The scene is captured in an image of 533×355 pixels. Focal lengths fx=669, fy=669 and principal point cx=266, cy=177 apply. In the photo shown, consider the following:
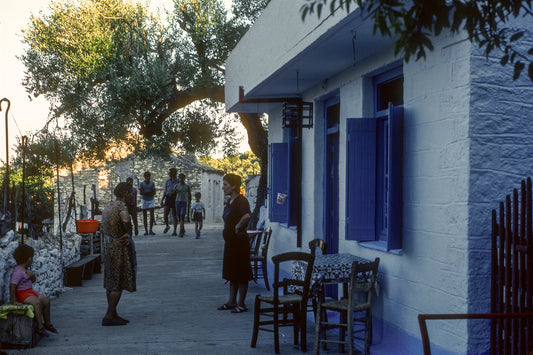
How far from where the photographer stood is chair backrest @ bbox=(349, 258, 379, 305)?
6230mm

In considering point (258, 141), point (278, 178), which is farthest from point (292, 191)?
point (258, 141)

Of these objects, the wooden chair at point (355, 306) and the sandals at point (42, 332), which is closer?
the wooden chair at point (355, 306)

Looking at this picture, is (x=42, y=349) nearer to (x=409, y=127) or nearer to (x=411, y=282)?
(x=411, y=282)

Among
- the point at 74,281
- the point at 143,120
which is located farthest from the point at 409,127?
the point at 143,120

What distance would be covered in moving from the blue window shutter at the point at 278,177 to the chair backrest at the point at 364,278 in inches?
193

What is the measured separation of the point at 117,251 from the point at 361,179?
3209mm

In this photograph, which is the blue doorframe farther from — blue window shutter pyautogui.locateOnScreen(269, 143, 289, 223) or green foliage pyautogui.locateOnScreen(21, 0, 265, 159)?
green foliage pyautogui.locateOnScreen(21, 0, 265, 159)

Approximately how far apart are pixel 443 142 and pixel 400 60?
56.7 inches

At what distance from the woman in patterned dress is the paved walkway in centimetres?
38

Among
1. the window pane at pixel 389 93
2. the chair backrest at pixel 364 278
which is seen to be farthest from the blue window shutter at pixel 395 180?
the window pane at pixel 389 93

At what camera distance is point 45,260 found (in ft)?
32.5

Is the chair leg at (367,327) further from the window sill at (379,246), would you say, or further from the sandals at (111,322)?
the sandals at (111,322)

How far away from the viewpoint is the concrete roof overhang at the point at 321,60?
6.46 m

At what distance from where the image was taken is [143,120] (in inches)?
663
